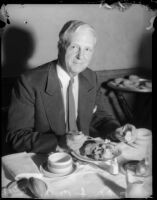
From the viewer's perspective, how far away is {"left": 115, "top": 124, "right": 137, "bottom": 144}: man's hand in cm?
167

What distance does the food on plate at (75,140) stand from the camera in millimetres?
1471

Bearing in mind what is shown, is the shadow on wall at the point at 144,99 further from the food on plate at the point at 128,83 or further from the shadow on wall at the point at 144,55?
the food on plate at the point at 128,83

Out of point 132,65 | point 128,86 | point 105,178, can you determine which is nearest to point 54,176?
point 105,178

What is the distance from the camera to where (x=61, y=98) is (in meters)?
1.93

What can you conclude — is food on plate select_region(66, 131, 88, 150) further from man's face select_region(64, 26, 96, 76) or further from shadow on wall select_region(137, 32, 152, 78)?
shadow on wall select_region(137, 32, 152, 78)

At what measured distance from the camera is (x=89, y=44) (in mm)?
1843

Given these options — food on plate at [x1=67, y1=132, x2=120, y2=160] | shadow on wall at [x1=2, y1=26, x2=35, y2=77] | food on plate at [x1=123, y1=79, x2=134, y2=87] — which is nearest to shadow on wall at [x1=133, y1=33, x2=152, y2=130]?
food on plate at [x1=123, y1=79, x2=134, y2=87]

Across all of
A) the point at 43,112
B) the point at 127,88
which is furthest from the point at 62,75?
the point at 127,88

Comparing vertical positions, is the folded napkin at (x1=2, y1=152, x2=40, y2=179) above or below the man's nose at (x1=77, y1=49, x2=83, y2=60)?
below

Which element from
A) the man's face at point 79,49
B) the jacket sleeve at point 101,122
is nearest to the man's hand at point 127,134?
the jacket sleeve at point 101,122

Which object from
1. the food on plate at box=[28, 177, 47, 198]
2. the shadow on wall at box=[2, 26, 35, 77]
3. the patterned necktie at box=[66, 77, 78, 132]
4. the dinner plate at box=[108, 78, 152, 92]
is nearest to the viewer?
the food on plate at box=[28, 177, 47, 198]

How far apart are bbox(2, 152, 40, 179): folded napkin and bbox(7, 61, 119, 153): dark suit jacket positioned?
5.0 inches

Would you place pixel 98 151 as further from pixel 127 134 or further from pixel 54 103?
pixel 54 103

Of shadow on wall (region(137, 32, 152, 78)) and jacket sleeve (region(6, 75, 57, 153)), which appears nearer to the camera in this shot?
jacket sleeve (region(6, 75, 57, 153))
